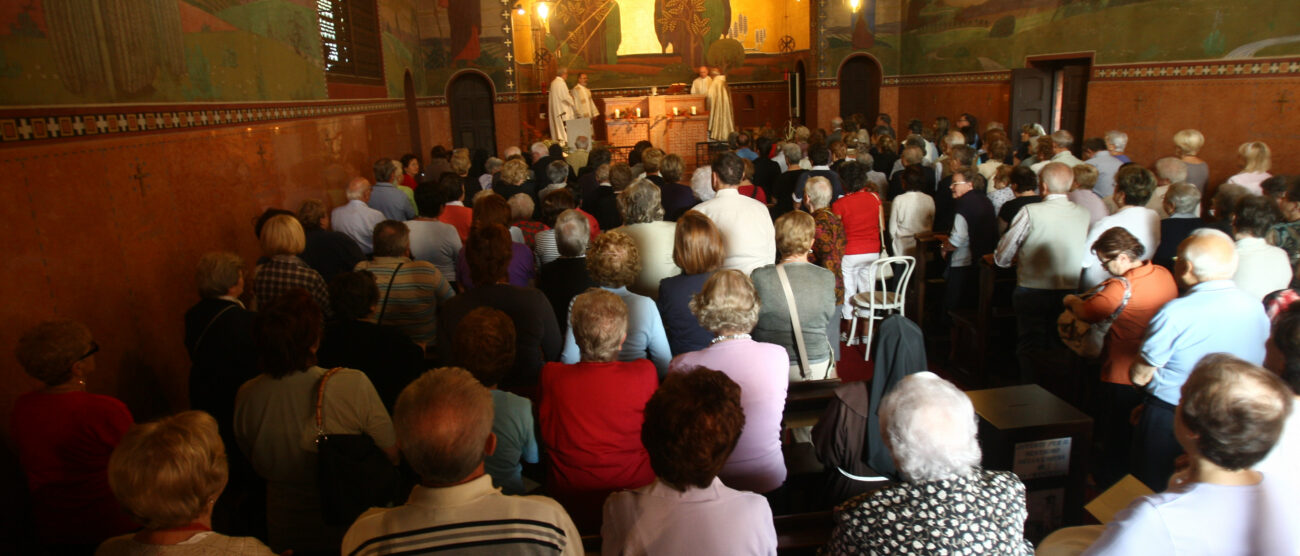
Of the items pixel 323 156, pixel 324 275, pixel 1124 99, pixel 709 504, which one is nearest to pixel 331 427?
pixel 709 504

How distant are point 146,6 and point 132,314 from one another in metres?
2.41

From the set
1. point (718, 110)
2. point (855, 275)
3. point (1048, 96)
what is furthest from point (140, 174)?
point (1048, 96)

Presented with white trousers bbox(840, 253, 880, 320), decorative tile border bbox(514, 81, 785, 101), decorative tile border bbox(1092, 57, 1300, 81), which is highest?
decorative tile border bbox(514, 81, 785, 101)

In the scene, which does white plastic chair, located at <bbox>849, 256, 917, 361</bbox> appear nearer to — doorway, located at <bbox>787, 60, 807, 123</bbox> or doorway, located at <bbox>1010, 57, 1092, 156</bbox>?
doorway, located at <bbox>1010, 57, 1092, 156</bbox>

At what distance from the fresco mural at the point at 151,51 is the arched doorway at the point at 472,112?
786 cm

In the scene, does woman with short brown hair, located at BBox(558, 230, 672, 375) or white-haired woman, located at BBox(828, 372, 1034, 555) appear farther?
woman with short brown hair, located at BBox(558, 230, 672, 375)

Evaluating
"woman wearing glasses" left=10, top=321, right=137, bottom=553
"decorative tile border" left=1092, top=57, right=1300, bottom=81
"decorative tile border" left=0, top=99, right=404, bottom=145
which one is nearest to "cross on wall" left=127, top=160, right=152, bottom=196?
"decorative tile border" left=0, top=99, right=404, bottom=145

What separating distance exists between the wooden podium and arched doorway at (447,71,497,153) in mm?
3042

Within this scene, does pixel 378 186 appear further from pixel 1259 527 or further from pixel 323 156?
pixel 1259 527

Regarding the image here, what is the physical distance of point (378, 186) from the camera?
7.35 metres

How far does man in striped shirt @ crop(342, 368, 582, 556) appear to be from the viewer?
191 cm

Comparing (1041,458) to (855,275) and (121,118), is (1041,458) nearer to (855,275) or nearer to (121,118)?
(855,275)

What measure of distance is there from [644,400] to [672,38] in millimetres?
18424

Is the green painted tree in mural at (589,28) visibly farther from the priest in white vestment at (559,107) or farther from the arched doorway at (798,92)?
the arched doorway at (798,92)
